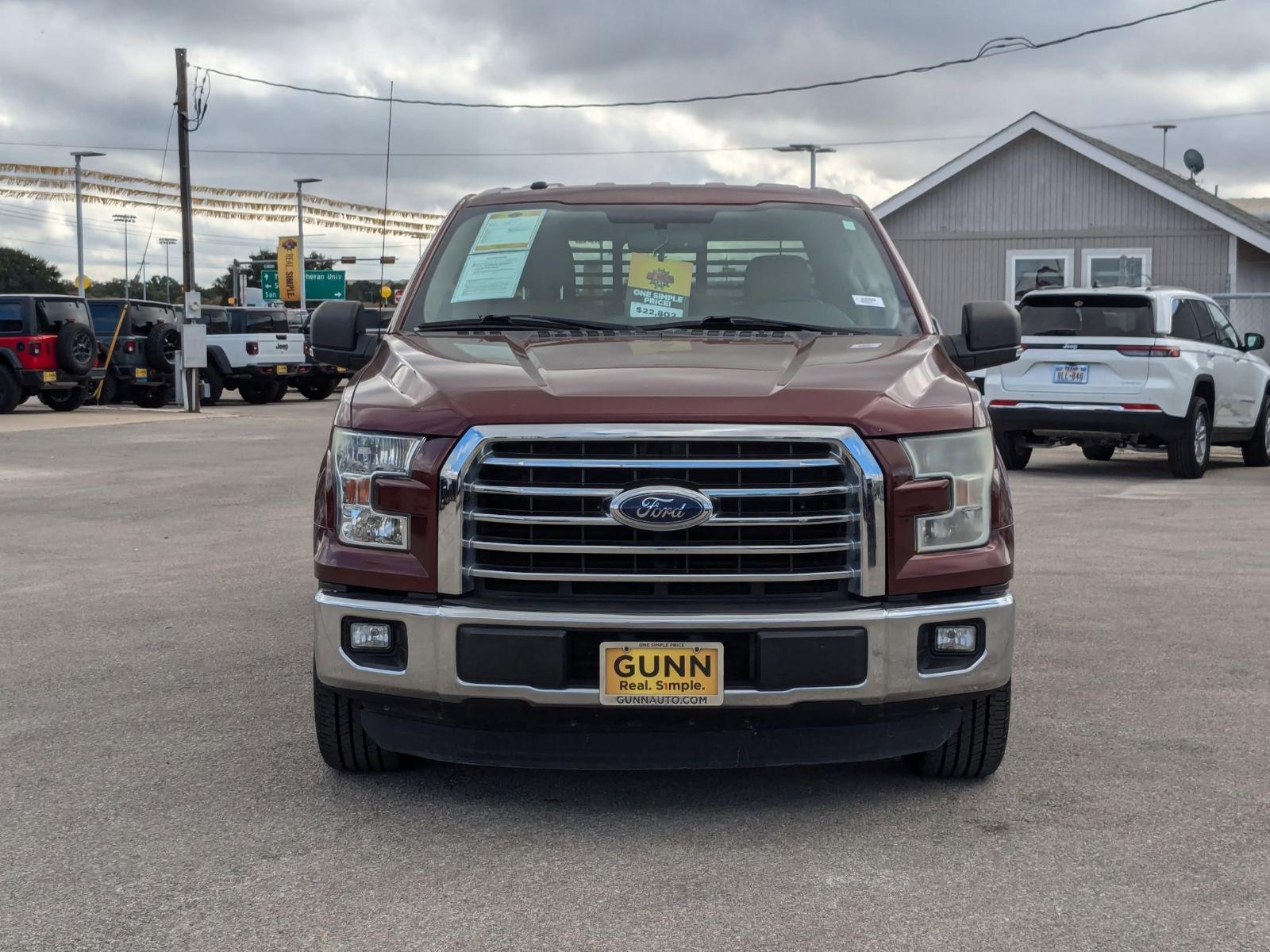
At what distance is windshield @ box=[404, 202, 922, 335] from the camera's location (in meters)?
5.27

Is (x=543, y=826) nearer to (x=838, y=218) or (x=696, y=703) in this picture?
(x=696, y=703)

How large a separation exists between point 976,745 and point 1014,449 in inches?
437

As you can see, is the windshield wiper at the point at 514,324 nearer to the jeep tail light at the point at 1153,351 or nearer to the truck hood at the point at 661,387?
the truck hood at the point at 661,387

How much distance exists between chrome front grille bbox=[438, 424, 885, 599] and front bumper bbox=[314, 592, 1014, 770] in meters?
0.11

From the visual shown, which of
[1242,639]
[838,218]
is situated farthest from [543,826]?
[1242,639]

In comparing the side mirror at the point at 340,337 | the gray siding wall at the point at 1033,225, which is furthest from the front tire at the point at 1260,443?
the side mirror at the point at 340,337

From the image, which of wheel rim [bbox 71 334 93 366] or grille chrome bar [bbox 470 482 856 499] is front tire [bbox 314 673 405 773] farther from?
wheel rim [bbox 71 334 93 366]

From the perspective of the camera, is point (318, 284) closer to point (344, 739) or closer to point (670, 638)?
point (344, 739)

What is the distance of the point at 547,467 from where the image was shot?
155 inches

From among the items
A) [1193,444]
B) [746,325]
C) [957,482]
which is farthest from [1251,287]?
[957,482]

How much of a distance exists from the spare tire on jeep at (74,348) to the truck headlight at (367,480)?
22581 millimetres

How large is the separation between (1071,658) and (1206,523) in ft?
16.8

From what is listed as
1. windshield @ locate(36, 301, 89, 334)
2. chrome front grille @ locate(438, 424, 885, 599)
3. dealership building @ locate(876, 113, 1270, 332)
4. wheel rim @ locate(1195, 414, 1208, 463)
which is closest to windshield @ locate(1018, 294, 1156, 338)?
wheel rim @ locate(1195, 414, 1208, 463)

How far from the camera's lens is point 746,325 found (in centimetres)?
514
